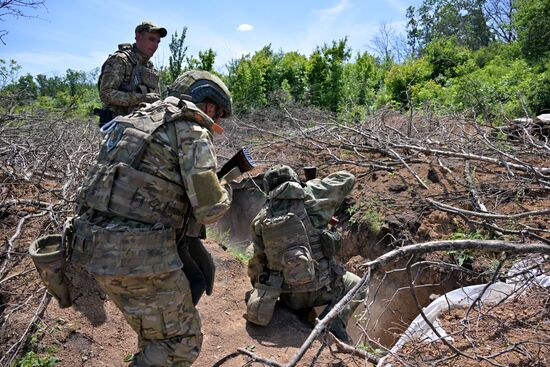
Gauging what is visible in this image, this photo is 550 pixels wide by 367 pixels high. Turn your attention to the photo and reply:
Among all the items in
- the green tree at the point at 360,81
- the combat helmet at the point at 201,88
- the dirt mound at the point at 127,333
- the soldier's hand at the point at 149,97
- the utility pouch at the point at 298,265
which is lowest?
the dirt mound at the point at 127,333

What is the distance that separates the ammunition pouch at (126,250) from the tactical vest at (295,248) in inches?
57.9

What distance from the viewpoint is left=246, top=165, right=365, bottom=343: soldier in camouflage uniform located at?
3641 millimetres

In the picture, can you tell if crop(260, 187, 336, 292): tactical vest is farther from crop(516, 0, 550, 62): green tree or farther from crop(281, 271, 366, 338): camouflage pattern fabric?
crop(516, 0, 550, 62): green tree

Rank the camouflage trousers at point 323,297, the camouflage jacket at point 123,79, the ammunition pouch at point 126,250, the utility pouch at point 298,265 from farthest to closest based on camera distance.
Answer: the camouflage jacket at point 123,79, the camouflage trousers at point 323,297, the utility pouch at point 298,265, the ammunition pouch at point 126,250

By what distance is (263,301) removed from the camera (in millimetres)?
3787

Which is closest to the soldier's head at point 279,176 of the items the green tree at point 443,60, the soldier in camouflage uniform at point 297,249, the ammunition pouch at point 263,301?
the soldier in camouflage uniform at point 297,249

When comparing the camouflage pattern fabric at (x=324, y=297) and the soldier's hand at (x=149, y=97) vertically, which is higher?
the soldier's hand at (x=149, y=97)

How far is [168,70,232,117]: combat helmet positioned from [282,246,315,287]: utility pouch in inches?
58.1

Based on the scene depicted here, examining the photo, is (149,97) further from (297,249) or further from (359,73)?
(359,73)

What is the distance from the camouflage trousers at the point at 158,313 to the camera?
2285 mm

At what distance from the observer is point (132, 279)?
7.39 feet

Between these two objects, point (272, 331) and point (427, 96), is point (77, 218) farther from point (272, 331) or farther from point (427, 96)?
point (427, 96)

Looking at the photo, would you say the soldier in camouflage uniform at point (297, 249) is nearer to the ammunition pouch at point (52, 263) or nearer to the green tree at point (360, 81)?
the ammunition pouch at point (52, 263)

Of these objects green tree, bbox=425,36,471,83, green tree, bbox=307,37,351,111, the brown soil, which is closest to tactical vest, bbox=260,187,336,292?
the brown soil
